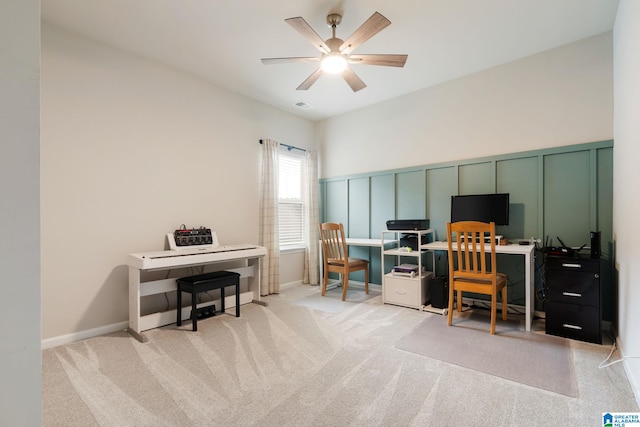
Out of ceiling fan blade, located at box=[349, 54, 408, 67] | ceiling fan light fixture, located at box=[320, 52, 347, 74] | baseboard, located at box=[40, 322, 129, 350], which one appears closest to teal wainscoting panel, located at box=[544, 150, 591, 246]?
ceiling fan blade, located at box=[349, 54, 408, 67]

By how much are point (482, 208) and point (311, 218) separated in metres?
2.49

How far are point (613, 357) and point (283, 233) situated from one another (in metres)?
3.78

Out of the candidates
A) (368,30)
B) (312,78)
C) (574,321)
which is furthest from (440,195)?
(368,30)

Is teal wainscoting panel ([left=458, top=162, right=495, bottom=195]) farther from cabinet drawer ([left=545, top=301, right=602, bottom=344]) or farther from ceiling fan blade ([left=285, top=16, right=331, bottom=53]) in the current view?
ceiling fan blade ([left=285, top=16, right=331, bottom=53])

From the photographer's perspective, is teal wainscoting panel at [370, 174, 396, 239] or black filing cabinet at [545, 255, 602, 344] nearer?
black filing cabinet at [545, 255, 602, 344]

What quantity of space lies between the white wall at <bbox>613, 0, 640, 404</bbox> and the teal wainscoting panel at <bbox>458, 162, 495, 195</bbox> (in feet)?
3.49

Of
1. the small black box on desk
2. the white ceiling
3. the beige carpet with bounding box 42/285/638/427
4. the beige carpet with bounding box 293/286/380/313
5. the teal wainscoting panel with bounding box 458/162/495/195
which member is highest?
the white ceiling

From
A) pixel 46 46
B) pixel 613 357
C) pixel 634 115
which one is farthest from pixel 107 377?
pixel 634 115

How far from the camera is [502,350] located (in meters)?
2.43

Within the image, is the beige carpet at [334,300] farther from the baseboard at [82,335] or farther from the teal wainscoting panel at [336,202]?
the baseboard at [82,335]

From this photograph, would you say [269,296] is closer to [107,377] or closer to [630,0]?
[107,377]

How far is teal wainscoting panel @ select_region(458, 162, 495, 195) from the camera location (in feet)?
11.6

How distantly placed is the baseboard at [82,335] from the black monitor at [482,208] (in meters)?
3.74

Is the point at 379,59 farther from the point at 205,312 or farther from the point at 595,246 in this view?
the point at 205,312
